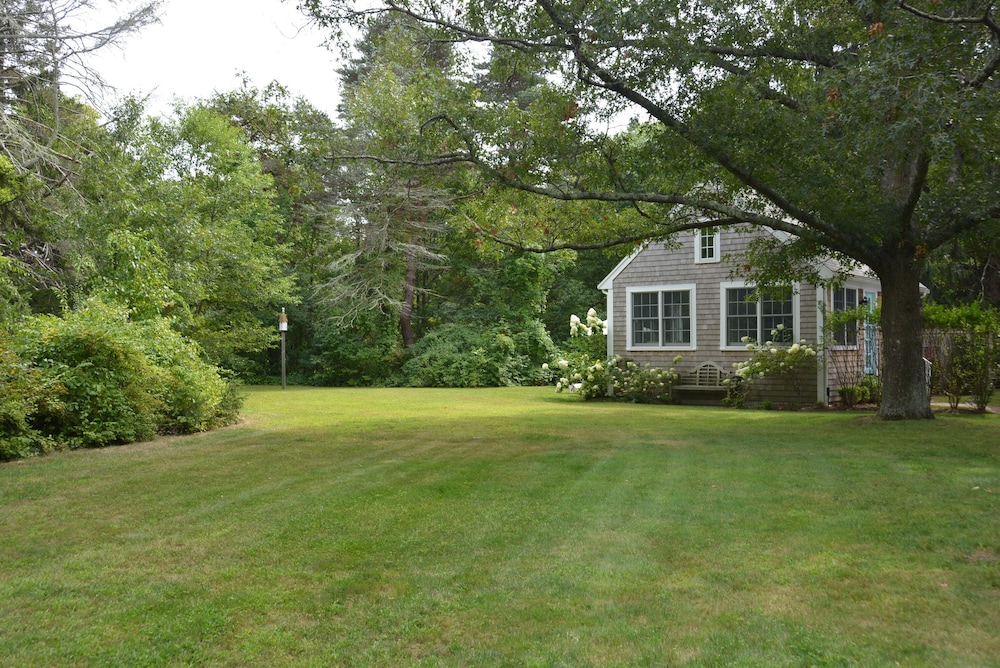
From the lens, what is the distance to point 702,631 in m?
3.56

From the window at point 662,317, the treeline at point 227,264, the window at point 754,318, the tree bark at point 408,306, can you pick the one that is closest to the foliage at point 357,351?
the treeline at point 227,264

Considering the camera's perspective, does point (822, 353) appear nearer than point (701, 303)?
Yes

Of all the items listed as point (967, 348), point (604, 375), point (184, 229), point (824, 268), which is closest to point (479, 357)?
point (604, 375)

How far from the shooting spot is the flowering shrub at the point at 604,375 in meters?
17.4

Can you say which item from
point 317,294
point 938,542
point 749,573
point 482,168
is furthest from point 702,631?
point 317,294

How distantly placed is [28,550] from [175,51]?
12.3m

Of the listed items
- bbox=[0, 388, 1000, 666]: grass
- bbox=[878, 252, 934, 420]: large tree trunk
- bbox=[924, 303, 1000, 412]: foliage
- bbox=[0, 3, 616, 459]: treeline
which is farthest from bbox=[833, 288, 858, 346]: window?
bbox=[0, 388, 1000, 666]: grass

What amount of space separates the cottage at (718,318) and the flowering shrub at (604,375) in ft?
1.44

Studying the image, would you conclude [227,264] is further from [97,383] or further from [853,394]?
[853,394]

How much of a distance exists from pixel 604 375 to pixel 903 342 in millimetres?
7378

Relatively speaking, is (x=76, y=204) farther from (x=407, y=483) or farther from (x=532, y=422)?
(x=407, y=483)

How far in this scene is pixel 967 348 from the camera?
13.8 meters

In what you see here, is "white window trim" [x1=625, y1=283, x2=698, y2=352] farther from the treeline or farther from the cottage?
the treeline

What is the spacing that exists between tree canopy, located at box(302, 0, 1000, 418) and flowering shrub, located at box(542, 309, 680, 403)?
5.18 metres
